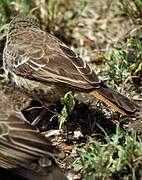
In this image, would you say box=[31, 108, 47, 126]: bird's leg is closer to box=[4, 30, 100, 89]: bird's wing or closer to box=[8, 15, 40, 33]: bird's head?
box=[4, 30, 100, 89]: bird's wing

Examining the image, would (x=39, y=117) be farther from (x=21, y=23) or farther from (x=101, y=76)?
(x=21, y=23)

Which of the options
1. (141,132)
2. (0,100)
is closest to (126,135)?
(141,132)

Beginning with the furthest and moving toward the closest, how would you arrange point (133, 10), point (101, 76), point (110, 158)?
1. point (133, 10)
2. point (101, 76)
3. point (110, 158)

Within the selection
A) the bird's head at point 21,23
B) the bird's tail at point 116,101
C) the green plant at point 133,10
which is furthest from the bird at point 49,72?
the green plant at point 133,10

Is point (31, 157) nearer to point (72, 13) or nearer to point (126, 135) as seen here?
point (126, 135)

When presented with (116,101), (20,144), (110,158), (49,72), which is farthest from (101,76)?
(20,144)

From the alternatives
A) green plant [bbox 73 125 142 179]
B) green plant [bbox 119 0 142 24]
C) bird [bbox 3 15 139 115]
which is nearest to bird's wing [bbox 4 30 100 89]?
bird [bbox 3 15 139 115]
